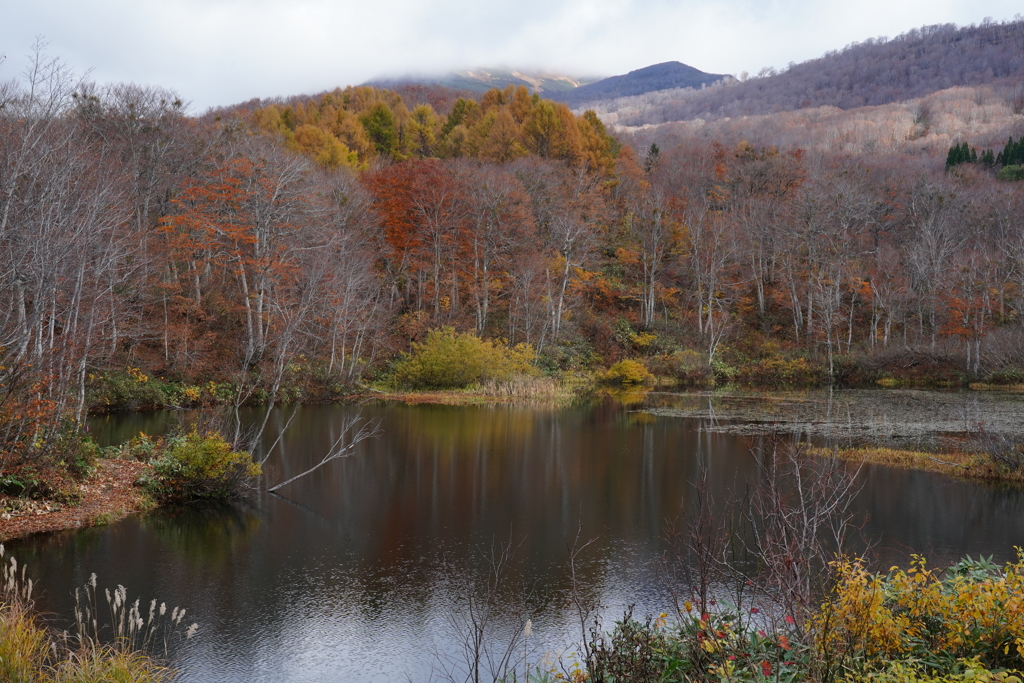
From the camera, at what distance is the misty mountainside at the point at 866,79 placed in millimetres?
90562

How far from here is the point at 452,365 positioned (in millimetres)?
29031

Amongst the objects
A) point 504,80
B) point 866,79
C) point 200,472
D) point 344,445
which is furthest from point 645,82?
point 200,472

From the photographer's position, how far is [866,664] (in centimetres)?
399

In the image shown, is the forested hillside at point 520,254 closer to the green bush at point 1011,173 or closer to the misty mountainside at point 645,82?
the green bush at point 1011,173

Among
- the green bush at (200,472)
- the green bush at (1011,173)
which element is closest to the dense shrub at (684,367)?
the green bush at (200,472)

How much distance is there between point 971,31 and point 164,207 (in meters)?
119

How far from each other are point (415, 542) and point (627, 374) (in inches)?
971

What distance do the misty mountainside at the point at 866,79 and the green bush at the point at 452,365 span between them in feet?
230

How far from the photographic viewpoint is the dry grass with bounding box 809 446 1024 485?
13.0 metres

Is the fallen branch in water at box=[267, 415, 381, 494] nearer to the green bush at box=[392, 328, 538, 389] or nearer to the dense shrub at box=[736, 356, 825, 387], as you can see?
the green bush at box=[392, 328, 538, 389]

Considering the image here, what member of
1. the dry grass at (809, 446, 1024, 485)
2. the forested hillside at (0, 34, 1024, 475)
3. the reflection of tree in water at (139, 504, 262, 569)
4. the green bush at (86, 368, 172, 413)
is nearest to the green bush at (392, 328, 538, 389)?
the forested hillside at (0, 34, 1024, 475)

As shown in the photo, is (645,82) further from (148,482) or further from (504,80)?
(148,482)

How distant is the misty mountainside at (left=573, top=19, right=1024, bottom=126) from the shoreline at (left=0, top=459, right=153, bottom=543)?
88239 millimetres

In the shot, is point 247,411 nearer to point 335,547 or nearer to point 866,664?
point 335,547
